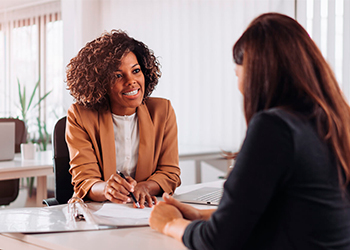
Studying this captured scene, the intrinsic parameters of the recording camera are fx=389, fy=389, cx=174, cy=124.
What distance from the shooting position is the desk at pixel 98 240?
935mm

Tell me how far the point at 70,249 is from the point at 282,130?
0.56 meters

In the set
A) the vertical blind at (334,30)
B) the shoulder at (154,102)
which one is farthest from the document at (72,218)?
the vertical blind at (334,30)

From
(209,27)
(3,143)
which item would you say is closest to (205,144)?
(209,27)

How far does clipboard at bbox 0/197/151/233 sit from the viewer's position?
42.7 inches

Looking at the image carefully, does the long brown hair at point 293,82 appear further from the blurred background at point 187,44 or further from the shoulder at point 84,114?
the blurred background at point 187,44

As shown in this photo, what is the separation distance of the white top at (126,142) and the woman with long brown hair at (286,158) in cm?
88

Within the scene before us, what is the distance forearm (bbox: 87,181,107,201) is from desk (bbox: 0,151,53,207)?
49.7 inches

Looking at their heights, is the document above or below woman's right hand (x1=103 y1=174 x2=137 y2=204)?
below

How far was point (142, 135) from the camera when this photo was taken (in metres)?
1.69

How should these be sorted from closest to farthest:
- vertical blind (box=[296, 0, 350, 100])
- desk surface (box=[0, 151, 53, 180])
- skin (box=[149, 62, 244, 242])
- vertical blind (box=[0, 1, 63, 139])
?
skin (box=[149, 62, 244, 242]) < desk surface (box=[0, 151, 53, 180]) < vertical blind (box=[296, 0, 350, 100]) < vertical blind (box=[0, 1, 63, 139])

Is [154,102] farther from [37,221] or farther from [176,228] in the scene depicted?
[176,228]

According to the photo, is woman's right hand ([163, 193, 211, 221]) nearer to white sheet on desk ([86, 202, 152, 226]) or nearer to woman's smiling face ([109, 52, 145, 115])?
white sheet on desk ([86, 202, 152, 226])

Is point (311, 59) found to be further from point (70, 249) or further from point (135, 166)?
point (135, 166)

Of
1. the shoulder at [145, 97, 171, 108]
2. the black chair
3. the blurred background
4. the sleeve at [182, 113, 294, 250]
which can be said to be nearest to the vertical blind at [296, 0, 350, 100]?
the blurred background
